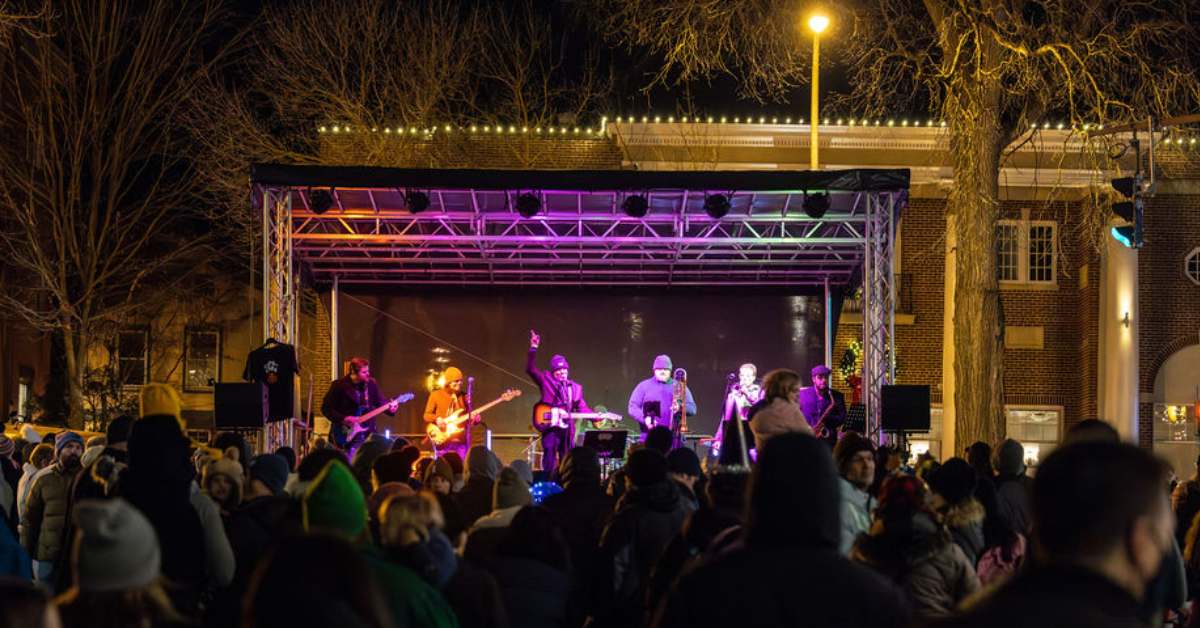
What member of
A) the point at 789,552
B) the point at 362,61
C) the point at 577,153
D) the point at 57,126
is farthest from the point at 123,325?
the point at 789,552

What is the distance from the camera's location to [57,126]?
33438mm

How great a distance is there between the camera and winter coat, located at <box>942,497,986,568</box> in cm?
810

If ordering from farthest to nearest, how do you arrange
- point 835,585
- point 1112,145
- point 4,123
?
point 4,123
point 1112,145
point 835,585

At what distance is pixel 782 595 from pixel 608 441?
1439cm

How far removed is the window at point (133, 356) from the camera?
36094 millimetres

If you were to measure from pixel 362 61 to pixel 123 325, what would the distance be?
28.8ft

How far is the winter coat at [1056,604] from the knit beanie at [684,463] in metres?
6.34

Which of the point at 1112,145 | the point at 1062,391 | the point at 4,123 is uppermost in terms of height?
the point at 4,123

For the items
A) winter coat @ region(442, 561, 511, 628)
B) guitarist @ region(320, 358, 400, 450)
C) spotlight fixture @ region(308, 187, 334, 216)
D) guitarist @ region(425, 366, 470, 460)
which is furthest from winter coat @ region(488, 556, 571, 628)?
guitarist @ region(425, 366, 470, 460)

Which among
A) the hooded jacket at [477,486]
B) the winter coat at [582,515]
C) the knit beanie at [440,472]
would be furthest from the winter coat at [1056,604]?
the knit beanie at [440,472]

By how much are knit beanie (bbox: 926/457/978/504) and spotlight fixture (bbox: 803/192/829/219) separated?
1189 centimetres

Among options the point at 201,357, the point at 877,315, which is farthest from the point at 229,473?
the point at 201,357

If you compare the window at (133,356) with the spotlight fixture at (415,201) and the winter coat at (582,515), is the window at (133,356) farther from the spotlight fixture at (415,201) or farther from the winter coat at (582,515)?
the winter coat at (582,515)

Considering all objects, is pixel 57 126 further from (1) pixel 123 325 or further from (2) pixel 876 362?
(2) pixel 876 362
